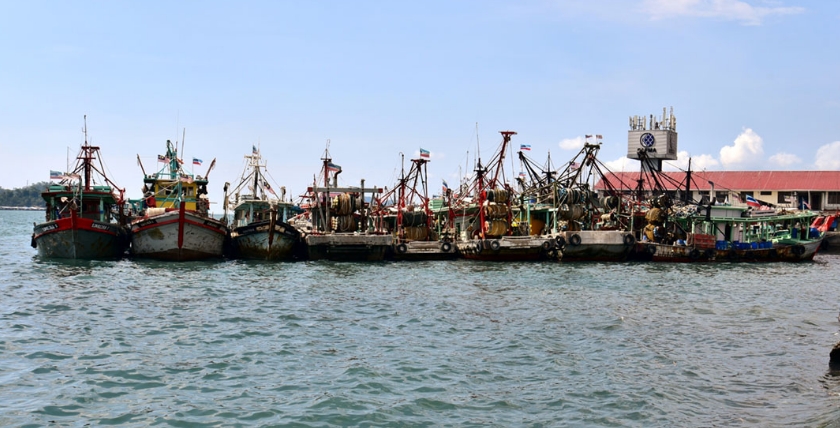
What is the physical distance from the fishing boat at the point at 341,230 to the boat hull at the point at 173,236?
5.26m

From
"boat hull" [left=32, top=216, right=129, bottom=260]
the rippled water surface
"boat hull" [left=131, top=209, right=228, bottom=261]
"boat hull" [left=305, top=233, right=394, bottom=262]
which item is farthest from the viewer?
"boat hull" [left=305, top=233, right=394, bottom=262]

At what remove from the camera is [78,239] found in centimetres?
3494

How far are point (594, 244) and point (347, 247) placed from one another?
44.8 ft

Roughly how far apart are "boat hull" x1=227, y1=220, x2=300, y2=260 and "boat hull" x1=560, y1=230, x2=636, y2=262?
49.0 feet

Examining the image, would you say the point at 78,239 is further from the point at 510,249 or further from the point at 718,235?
the point at 718,235

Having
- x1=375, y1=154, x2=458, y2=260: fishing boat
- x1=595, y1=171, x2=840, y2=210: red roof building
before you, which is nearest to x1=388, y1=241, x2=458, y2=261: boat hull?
x1=375, y1=154, x2=458, y2=260: fishing boat

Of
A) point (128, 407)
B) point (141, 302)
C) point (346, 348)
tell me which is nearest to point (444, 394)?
point (346, 348)

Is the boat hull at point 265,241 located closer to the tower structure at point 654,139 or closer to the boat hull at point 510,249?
the boat hull at point 510,249

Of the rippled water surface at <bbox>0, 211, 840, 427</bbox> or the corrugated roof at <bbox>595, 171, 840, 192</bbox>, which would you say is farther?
the corrugated roof at <bbox>595, 171, 840, 192</bbox>

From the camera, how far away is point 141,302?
22641mm

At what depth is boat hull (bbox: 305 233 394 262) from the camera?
123 ft

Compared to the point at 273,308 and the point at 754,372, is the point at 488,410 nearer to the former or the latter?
the point at 754,372

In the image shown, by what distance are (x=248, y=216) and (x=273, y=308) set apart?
73.9 feet

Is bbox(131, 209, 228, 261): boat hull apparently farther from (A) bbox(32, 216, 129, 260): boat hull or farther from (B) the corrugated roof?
(B) the corrugated roof
